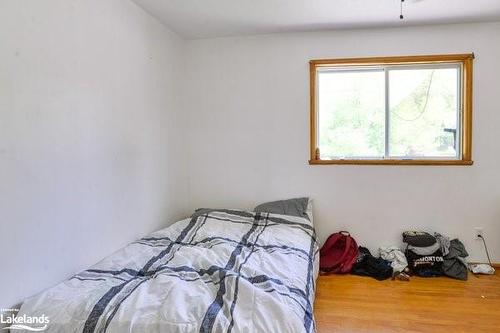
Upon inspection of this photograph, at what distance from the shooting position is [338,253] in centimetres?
344

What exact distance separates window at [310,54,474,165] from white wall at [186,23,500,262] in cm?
8

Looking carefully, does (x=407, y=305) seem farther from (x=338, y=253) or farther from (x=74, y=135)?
(x=74, y=135)

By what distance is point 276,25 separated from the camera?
3385 mm

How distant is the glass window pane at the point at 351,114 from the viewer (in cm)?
360

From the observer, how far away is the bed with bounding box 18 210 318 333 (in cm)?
167

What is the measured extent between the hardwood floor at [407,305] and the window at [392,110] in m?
1.08

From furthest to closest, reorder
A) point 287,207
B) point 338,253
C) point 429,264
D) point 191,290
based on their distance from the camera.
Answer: point 287,207 → point 338,253 → point 429,264 → point 191,290

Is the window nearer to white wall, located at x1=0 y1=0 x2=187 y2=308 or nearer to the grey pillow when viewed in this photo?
the grey pillow

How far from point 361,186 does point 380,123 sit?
0.63m

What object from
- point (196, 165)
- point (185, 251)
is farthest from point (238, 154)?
point (185, 251)

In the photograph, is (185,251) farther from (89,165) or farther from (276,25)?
(276,25)

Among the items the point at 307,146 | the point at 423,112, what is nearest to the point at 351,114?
the point at 307,146

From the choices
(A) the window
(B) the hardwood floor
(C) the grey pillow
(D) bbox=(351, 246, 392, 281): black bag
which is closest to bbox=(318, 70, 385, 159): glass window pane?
(A) the window

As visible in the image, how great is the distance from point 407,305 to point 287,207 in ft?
4.32
